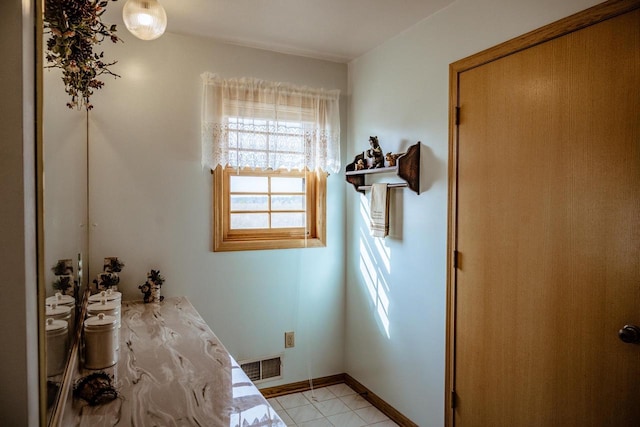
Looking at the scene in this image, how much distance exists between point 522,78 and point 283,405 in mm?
2577

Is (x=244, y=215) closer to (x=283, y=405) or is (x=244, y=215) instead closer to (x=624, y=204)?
(x=283, y=405)

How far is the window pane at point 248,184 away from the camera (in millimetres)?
3080

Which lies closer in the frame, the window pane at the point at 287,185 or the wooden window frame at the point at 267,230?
the wooden window frame at the point at 267,230

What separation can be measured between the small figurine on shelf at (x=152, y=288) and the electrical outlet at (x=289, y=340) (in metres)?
1.00

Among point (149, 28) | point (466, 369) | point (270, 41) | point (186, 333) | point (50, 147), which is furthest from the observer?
point (270, 41)

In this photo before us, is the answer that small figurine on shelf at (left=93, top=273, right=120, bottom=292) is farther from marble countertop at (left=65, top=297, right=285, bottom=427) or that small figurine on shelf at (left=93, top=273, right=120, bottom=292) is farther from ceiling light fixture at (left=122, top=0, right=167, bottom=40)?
ceiling light fixture at (left=122, top=0, right=167, bottom=40)

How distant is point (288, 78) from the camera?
3.18 m

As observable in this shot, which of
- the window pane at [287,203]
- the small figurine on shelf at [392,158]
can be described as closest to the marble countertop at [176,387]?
the window pane at [287,203]

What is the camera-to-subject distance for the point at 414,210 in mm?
2676

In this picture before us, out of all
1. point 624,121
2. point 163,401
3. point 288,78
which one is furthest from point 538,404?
point 288,78

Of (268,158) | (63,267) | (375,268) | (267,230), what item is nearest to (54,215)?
(63,267)

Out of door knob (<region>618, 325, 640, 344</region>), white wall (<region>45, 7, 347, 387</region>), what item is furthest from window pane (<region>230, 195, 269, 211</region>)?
door knob (<region>618, 325, 640, 344</region>)

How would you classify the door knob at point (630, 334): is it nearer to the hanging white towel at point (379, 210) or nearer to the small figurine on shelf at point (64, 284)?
the hanging white towel at point (379, 210)

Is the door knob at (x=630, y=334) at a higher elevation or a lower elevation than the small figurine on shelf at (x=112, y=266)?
lower
